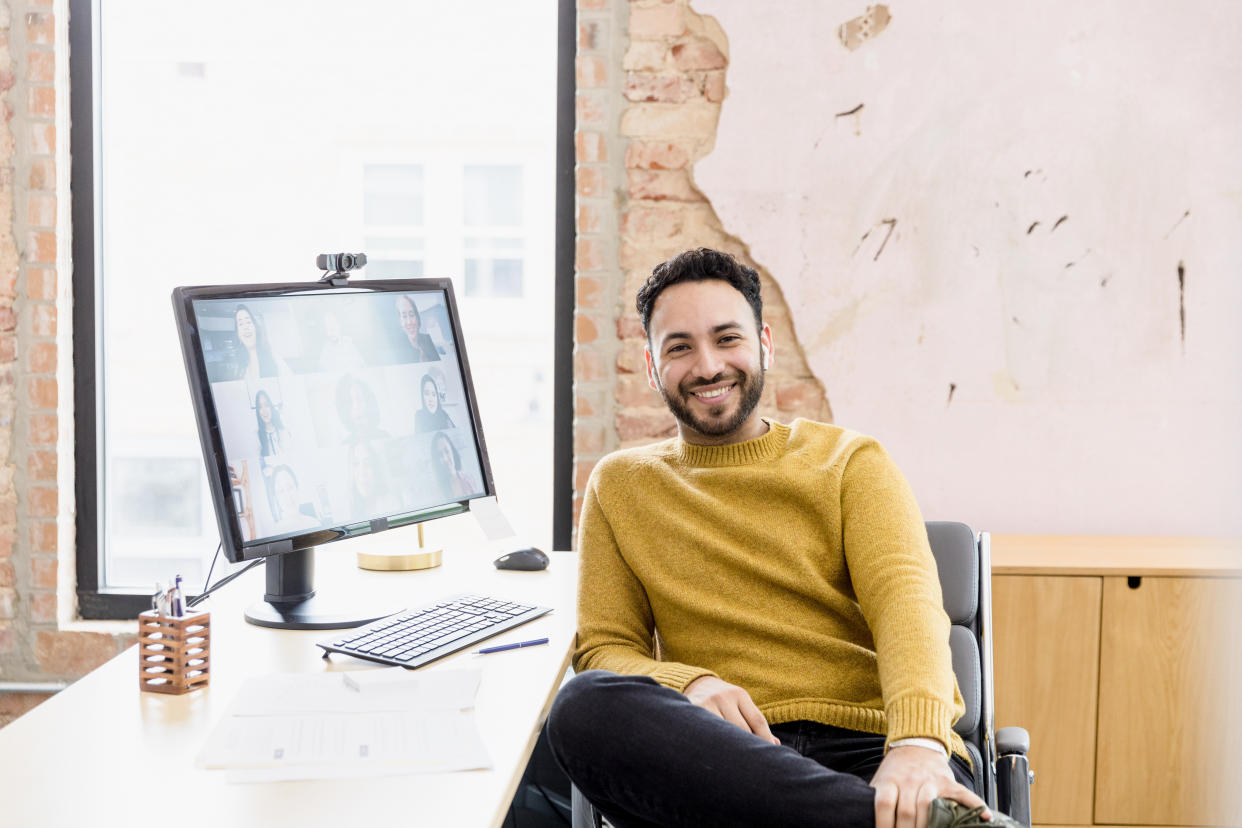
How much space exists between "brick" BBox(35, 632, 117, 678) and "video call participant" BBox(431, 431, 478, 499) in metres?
1.26

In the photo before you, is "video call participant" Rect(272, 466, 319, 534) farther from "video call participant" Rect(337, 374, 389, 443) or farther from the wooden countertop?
the wooden countertop

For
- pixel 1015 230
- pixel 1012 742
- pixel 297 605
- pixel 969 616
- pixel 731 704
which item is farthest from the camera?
pixel 1015 230

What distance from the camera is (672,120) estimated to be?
2414mm

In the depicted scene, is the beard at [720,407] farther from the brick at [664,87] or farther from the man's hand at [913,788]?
the brick at [664,87]

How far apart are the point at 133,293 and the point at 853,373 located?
1781 millimetres

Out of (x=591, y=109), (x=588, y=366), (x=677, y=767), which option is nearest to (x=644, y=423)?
(x=588, y=366)

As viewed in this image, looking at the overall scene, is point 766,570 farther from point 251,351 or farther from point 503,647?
point 251,351

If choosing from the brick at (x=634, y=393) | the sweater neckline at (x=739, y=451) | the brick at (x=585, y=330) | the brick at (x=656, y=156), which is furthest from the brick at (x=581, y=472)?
the sweater neckline at (x=739, y=451)

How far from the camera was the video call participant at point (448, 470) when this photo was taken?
175cm

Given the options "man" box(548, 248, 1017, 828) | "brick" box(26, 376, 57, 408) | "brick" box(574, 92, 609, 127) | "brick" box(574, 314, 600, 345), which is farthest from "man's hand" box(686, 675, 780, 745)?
"brick" box(26, 376, 57, 408)

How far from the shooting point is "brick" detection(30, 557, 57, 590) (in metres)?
2.54

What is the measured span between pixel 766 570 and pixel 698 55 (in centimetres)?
128

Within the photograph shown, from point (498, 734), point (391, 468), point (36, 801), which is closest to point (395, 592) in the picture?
point (391, 468)

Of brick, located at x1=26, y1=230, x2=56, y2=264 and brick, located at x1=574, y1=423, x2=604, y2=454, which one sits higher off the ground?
brick, located at x1=26, y1=230, x2=56, y2=264
